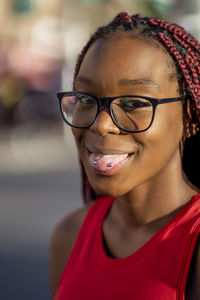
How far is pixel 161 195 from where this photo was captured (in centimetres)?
206

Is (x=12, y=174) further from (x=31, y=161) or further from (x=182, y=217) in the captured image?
(x=182, y=217)

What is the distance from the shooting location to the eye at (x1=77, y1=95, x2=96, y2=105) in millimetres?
1980

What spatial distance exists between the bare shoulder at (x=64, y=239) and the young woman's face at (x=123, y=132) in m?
0.51

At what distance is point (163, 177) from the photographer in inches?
80.9

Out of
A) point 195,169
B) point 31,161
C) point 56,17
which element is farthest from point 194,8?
point 56,17

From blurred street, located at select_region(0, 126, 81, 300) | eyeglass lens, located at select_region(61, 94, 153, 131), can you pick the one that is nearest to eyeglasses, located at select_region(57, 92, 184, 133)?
eyeglass lens, located at select_region(61, 94, 153, 131)

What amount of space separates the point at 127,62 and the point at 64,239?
0.96 meters

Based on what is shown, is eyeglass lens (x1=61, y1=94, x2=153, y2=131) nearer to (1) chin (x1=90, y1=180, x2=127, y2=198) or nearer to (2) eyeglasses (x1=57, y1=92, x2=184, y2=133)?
(2) eyeglasses (x1=57, y1=92, x2=184, y2=133)

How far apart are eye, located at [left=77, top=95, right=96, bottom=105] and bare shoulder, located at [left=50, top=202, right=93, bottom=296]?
2.04ft

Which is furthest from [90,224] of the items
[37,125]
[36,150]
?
[37,125]

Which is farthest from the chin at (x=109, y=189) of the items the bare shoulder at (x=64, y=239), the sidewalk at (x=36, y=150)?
the sidewalk at (x=36, y=150)

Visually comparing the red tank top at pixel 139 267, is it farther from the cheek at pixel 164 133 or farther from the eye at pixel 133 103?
the eye at pixel 133 103

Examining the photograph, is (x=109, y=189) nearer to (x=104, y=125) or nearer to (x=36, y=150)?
(x=104, y=125)

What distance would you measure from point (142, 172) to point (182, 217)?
8.6 inches
